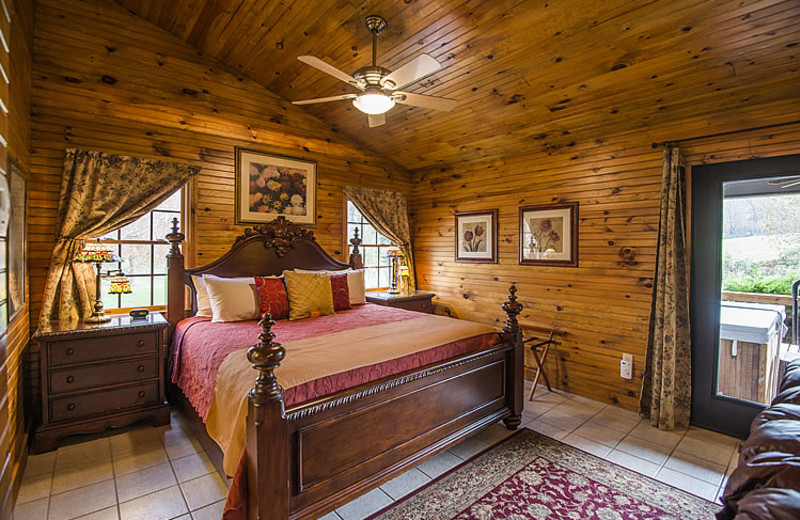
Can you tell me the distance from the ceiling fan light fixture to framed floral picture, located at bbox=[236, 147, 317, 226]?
6.28 ft

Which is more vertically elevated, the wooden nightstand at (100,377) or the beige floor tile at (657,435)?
the wooden nightstand at (100,377)

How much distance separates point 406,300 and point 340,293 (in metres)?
1.07

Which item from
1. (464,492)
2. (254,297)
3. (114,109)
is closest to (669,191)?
(464,492)

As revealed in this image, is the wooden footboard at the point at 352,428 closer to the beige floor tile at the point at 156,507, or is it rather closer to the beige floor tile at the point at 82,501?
the beige floor tile at the point at 156,507

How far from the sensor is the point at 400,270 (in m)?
5.23

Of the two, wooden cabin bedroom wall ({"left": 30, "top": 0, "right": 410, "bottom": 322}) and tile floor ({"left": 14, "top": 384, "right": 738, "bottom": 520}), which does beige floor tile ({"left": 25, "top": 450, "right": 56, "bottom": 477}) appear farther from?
wooden cabin bedroom wall ({"left": 30, "top": 0, "right": 410, "bottom": 322})

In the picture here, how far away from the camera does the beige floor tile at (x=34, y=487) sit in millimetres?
2094

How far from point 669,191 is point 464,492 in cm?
276

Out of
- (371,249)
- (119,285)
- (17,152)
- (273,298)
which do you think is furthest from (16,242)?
(371,249)

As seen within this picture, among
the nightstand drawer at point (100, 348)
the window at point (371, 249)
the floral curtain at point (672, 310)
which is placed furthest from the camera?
the window at point (371, 249)

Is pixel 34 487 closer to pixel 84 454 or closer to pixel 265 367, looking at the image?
pixel 84 454

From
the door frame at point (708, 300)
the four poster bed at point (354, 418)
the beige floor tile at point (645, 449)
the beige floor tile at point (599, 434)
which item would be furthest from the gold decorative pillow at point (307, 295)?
the door frame at point (708, 300)

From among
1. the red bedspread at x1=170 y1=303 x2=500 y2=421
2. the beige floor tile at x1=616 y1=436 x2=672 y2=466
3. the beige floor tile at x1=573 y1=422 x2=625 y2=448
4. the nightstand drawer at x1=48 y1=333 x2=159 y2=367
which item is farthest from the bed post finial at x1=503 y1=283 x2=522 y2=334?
the nightstand drawer at x1=48 y1=333 x2=159 y2=367

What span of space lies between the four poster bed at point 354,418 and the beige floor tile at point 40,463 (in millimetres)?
813
